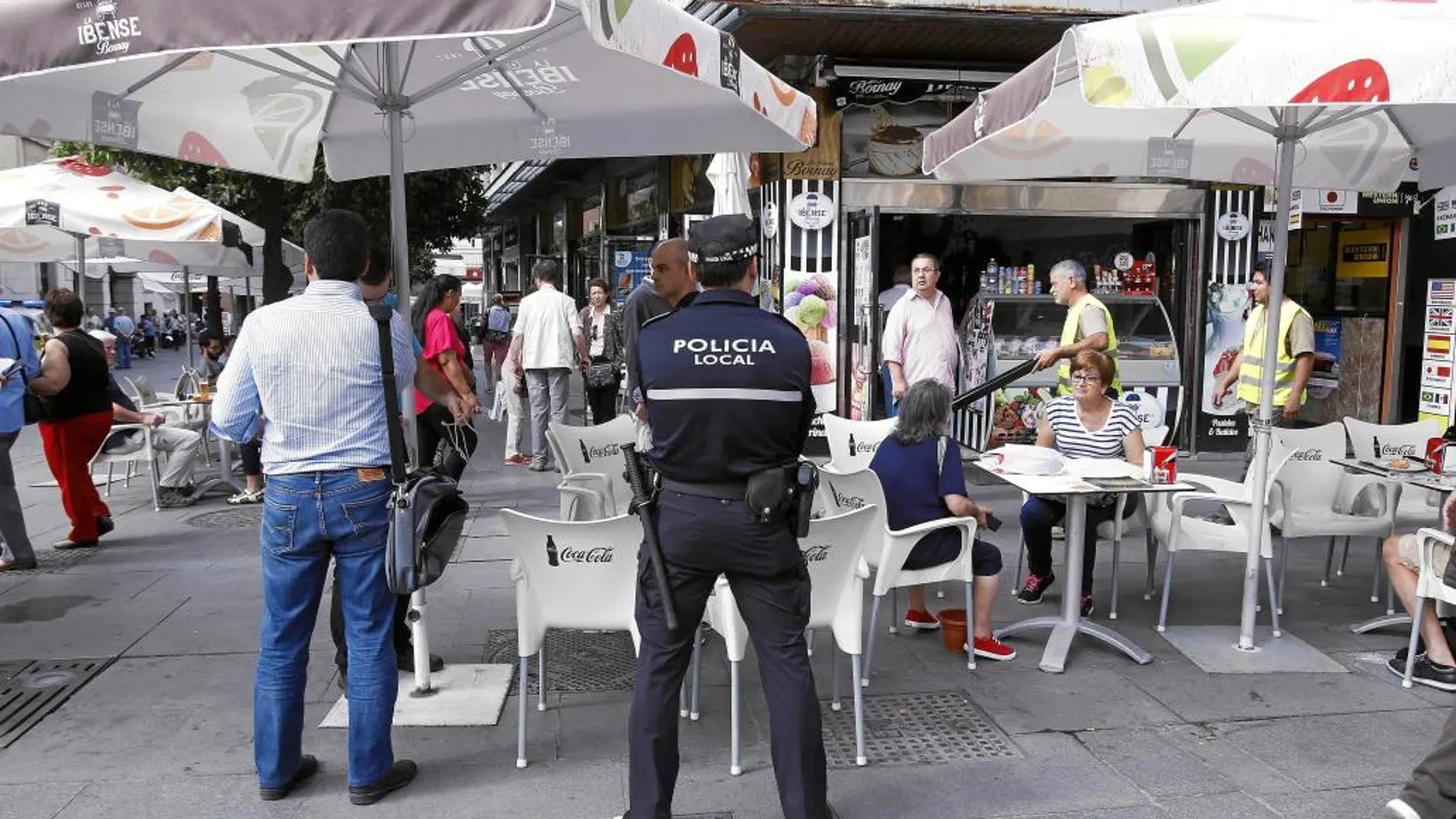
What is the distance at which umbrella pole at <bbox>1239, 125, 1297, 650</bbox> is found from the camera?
15.7ft

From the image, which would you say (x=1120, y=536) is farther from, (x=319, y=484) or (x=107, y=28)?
(x=107, y=28)

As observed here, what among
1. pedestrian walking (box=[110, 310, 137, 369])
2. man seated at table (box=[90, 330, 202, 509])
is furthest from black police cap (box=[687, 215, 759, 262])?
pedestrian walking (box=[110, 310, 137, 369])

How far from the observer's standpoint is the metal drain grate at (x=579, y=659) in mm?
4461

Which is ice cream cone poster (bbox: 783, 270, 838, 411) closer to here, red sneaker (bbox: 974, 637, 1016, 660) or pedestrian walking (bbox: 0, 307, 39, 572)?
red sneaker (bbox: 974, 637, 1016, 660)

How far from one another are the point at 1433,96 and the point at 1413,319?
809 cm

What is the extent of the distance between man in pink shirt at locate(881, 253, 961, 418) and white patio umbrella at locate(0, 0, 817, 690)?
2170 millimetres

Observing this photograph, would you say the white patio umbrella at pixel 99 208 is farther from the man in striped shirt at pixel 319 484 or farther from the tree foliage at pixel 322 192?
the tree foliage at pixel 322 192

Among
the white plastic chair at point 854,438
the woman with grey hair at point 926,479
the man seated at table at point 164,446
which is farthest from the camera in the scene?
the man seated at table at point 164,446

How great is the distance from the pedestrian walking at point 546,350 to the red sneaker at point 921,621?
17.0 ft

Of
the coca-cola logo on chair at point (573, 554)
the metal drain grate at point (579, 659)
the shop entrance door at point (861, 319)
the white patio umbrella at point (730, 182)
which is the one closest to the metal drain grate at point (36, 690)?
the metal drain grate at point (579, 659)

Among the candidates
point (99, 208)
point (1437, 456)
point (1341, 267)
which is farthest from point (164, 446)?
point (1341, 267)

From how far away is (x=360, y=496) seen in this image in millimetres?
3338

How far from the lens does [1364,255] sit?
1076 centimetres

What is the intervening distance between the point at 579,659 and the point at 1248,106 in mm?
3401
